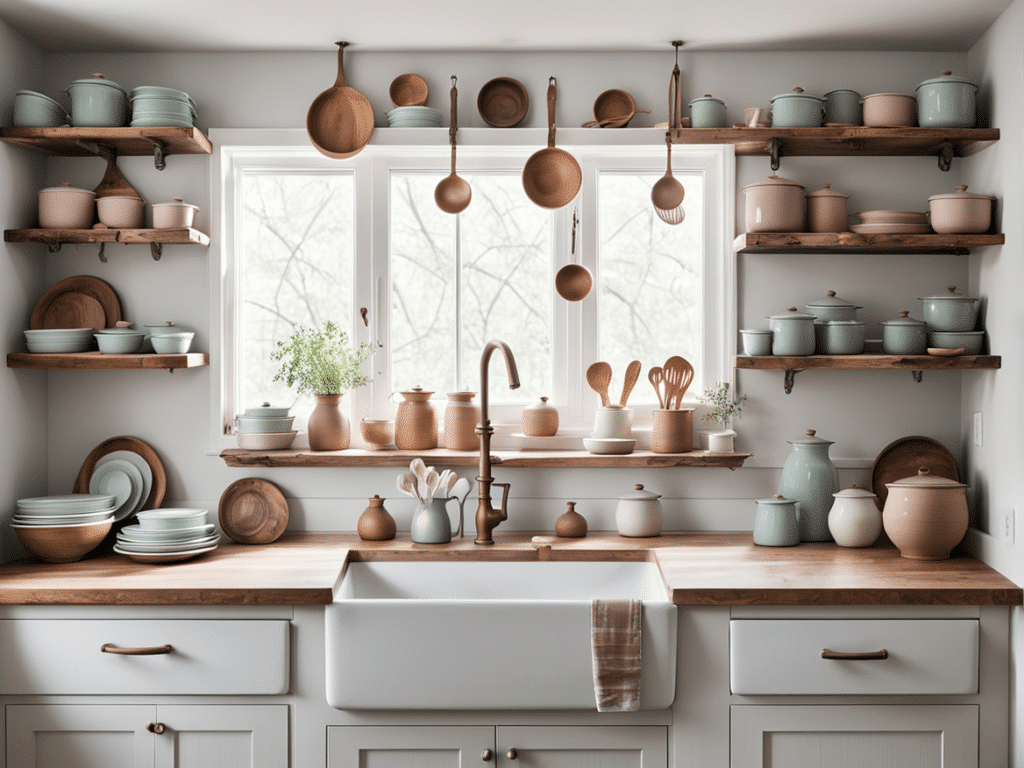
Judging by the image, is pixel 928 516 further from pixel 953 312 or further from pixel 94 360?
pixel 94 360

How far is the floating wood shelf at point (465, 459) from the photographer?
104 inches

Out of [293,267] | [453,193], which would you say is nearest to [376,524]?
[293,267]

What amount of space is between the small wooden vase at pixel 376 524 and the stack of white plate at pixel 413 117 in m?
1.21

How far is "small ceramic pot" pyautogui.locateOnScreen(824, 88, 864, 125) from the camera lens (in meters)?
2.66

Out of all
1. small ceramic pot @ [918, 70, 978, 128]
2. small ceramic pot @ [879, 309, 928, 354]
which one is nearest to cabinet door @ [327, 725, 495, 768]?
small ceramic pot @ [879, 309, 928, 354]

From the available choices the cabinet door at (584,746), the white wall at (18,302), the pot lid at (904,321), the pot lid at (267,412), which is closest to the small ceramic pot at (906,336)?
the pot lid at (904,321)

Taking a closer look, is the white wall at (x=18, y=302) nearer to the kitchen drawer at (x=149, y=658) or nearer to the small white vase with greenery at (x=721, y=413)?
the kitchen drawer at (x=149, y=658)

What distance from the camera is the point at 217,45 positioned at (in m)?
2.72

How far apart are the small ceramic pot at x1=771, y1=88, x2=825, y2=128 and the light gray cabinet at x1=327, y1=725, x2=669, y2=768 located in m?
1.82

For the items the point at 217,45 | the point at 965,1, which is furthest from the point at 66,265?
the point at 965,1

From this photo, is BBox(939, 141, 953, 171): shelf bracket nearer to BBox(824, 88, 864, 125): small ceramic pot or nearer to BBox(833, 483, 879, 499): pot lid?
BBox(824, 88, 864, 125): small ceramic pot

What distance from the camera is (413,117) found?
271cm

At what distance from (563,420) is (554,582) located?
583 millimetres

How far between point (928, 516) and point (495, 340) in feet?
4.48
